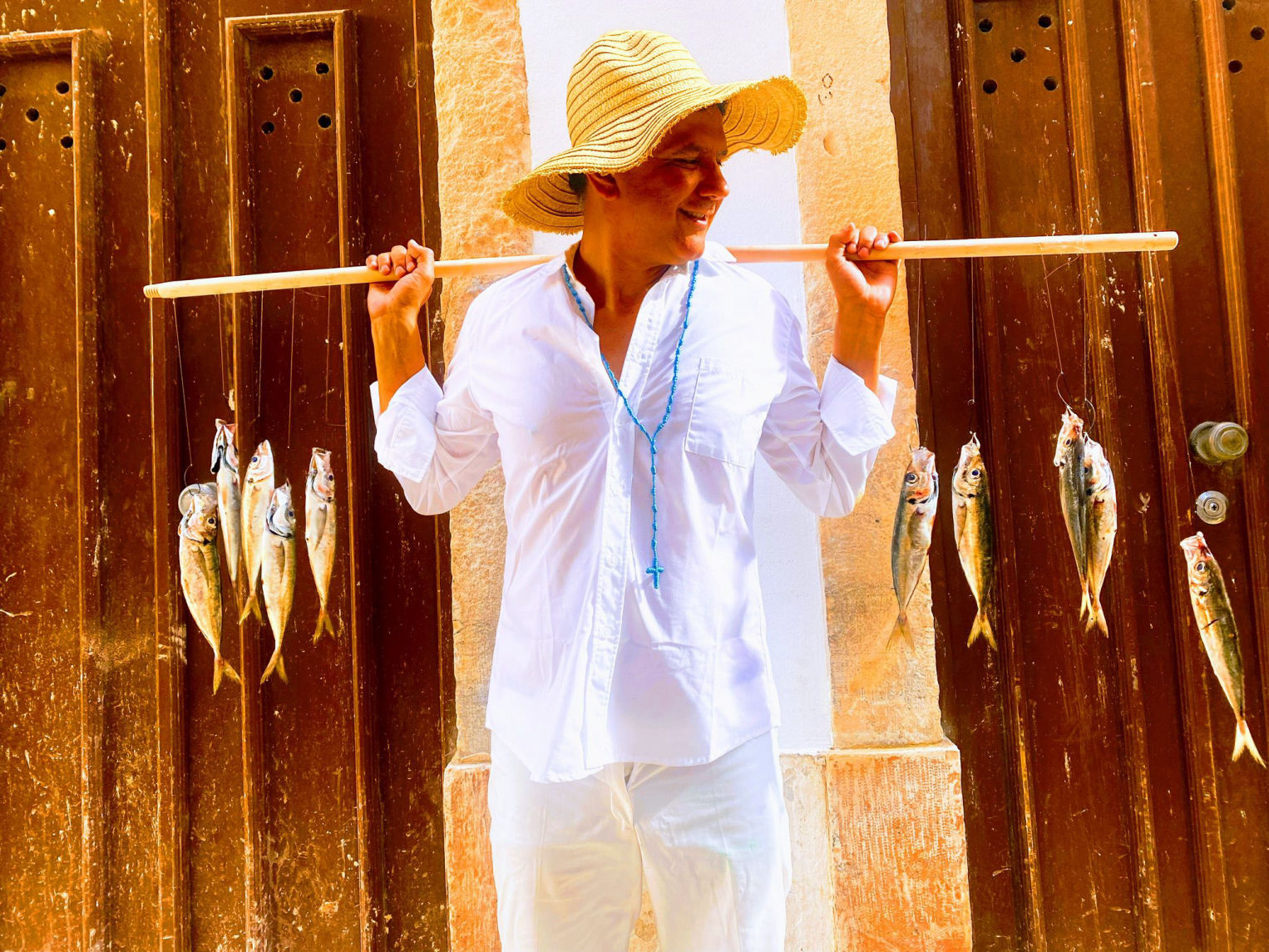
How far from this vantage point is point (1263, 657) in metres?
2.90

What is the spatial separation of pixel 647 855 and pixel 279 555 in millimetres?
1384

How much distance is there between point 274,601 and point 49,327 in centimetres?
158

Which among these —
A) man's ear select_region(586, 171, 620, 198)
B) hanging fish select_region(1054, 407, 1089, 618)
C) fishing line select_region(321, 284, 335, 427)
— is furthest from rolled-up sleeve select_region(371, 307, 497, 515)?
hanging fish select_region(1054, 407, 1089, 618)

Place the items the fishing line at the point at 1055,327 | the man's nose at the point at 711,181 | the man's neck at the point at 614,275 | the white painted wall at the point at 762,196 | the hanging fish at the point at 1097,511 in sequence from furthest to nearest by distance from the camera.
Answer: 1. the fishing line at the point at 1055,327
2. the white painted wall at the point at 762,196
3. the hanging fish at the point at 1097,511
4. the man's neck at the point at 614,275
5. the man's nose at the point at 711,181

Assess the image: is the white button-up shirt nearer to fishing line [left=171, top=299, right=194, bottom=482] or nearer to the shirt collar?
the shirt collar

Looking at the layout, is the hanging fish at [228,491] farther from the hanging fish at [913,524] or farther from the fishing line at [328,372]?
the hanging fish at [913,524]

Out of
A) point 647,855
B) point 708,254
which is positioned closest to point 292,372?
point 708,254

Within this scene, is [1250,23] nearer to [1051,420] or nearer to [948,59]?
[948,59]

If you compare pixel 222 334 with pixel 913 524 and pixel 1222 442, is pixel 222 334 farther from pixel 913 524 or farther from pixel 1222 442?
pixel 1222 442

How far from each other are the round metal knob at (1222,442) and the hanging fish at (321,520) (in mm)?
2818

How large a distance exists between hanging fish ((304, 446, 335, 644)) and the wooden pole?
52 centimetres

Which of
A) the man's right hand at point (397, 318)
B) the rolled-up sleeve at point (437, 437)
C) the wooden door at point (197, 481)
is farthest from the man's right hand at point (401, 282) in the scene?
the wooden door at point (197, 481)

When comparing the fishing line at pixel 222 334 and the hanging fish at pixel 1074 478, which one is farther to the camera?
the fishing line at pixel 222 334

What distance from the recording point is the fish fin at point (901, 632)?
98.0 inches
